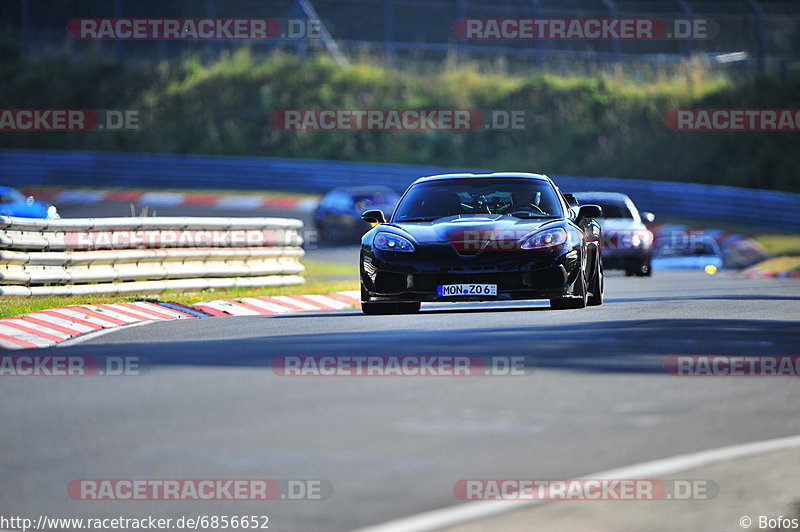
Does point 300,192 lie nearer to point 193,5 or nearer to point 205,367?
point 193,5

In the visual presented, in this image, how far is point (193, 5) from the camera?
130ft

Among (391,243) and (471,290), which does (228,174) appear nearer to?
(391,243)

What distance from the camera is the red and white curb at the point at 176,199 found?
1441 inches

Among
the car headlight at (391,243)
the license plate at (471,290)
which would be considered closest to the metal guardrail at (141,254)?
the car headlight at (391,243)

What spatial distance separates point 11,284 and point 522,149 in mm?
29151

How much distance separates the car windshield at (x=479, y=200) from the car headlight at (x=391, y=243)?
0.64 meters

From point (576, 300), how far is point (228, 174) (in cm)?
2594

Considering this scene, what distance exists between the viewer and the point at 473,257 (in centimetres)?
1336

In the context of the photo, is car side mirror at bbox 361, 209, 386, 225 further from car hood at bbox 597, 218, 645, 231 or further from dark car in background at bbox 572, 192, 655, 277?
car hood at bbox 597, 218, 645, 231

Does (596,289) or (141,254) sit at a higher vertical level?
(141,254)

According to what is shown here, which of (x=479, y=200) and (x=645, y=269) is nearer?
(x=479, y=200)

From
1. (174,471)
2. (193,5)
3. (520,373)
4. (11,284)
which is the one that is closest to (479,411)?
(520,373)

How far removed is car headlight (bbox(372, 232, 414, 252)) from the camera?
44.4 ft

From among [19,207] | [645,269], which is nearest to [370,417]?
[645,269]
